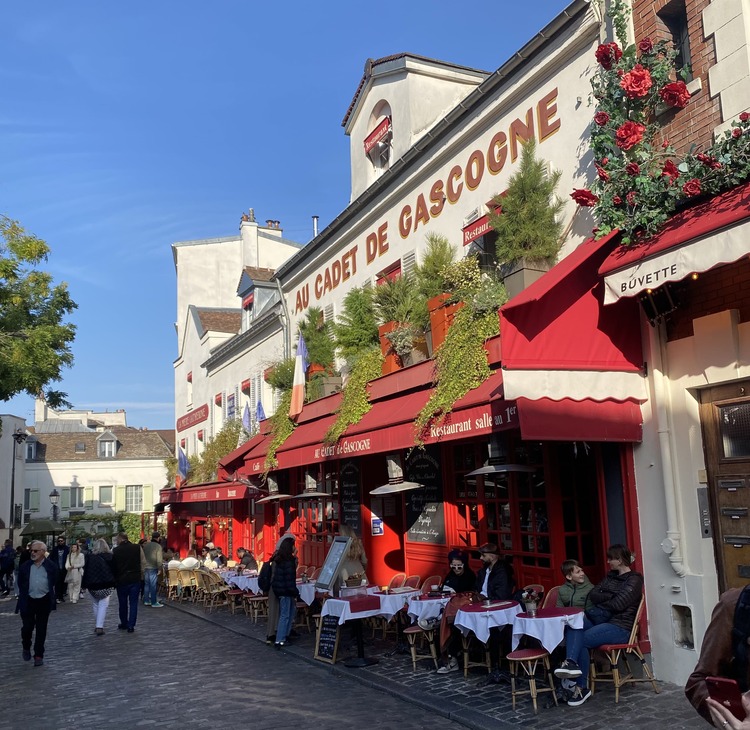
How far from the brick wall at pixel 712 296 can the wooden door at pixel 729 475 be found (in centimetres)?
67

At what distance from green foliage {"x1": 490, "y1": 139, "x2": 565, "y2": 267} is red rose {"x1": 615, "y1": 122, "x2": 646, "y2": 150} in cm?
184

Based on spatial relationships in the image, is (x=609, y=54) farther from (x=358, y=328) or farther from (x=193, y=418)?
(x=193, y=418)

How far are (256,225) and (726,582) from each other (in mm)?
28198

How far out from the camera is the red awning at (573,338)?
23.9 feet

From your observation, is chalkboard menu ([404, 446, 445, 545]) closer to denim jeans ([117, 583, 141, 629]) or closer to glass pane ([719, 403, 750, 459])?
denim jeans ([117, 583, 141, 629])

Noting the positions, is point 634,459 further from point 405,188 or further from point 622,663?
point 405,188

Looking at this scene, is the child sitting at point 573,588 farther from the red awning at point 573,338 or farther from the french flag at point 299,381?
the french flag at point 299,381

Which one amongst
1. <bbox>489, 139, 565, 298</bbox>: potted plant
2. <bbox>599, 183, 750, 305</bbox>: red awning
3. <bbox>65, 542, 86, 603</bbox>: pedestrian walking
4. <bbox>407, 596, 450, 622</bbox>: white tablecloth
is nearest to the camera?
<bbox>599, 183, 750, 305</bbox>: red awning

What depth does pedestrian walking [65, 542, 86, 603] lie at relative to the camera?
68.8 ft

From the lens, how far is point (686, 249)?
20.8 ft

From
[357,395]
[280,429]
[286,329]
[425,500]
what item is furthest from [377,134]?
[425,500]

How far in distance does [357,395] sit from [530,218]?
4535 mm

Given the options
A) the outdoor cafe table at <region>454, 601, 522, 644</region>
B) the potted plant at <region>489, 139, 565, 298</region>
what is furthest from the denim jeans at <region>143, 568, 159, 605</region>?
the potted plant at <region>489, 139, 565, 298</region>

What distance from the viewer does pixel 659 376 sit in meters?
7.65
